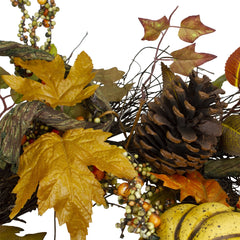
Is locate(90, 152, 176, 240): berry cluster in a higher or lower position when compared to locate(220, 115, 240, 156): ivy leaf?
lower

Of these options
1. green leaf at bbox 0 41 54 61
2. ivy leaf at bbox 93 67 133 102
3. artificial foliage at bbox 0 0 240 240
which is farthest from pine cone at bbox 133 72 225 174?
green leaf at bbox 0 41 54 61

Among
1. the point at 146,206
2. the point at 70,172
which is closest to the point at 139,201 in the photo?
the point at 146,206

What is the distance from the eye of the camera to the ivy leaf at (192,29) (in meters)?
0.83

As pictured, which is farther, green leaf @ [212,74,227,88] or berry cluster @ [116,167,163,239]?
green leaf @ [212,74,227,88]

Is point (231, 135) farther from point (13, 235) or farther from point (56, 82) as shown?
point (13, 235)

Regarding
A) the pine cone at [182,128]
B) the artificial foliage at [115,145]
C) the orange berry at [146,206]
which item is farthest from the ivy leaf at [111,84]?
the orange berry at [146,206]

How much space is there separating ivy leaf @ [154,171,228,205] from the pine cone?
0.02 m

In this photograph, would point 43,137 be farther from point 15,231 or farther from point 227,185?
point 227,185

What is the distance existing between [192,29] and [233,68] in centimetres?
10

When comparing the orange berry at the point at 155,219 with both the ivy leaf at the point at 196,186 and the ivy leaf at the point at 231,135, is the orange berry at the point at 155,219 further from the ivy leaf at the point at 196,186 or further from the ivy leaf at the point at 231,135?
the ivy leaf at the point at 231,135

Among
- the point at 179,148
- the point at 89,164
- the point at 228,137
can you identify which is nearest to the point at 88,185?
the point at 89,164

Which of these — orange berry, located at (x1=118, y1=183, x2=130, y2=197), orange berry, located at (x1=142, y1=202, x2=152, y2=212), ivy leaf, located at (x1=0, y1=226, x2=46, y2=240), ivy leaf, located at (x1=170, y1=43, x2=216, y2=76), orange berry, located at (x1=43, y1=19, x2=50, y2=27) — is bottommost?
ivy leaf, located at (x1=0, y1=226, x2=46, y2=240)

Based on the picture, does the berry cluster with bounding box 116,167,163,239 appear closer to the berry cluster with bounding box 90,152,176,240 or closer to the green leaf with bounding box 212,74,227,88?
the berry cluster with bounding box 90,152,176,240

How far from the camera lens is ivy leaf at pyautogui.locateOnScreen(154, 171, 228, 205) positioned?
30.7 inches
